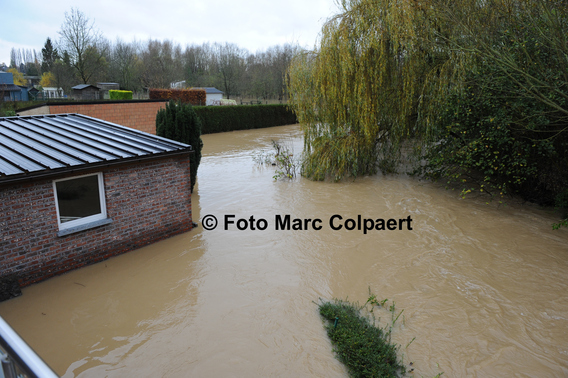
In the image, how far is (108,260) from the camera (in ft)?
22.2

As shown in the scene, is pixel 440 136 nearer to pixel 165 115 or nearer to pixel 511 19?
pixel 511 19

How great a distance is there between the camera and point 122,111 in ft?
55.2

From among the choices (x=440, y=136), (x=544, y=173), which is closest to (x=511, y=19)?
(x=440, y=136)

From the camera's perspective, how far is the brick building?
18.2 feet

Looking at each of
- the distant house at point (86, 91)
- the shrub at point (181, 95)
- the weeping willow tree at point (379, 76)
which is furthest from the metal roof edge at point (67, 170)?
the distant house at point (86, 91)

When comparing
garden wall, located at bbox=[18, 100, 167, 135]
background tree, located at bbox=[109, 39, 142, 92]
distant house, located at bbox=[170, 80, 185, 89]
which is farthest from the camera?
distant house, located at bbox=[170, 80, 185, 89]

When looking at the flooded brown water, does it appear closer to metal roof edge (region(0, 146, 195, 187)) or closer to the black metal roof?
metal roof edge (region(0, 146, 195, 187))

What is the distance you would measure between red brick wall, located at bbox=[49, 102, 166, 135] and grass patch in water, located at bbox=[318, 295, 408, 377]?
47.2 feet

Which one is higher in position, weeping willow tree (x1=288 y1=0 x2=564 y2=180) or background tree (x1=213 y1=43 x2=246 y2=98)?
background tree (x1=213 y1=43 x2=246 y2=98)

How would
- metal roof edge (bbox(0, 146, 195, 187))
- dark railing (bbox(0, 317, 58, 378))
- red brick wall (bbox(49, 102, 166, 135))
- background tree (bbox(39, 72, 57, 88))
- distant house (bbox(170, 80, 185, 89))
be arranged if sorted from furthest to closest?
background tree (bbox(39, 72, 57, 88)) < distant house (bbox(170, 80, 185, 89)) < red brick wall (bbox(49, 102, 166, 135)) < metal roof edge (bbox(0, 146, 195, 187)) < dark railing (bbox(0, 317, 58, 378))

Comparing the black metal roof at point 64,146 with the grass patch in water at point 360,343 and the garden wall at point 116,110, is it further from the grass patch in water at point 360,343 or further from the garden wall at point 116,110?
the garden wall at point 116,110

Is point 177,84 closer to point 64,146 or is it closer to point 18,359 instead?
→ point 64,146

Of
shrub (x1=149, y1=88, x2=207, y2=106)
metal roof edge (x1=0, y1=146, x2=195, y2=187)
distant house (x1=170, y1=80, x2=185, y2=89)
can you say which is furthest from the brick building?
distant house (x1=170, y1=80, x2=185, y2=89)

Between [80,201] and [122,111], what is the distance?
37.3 ft
